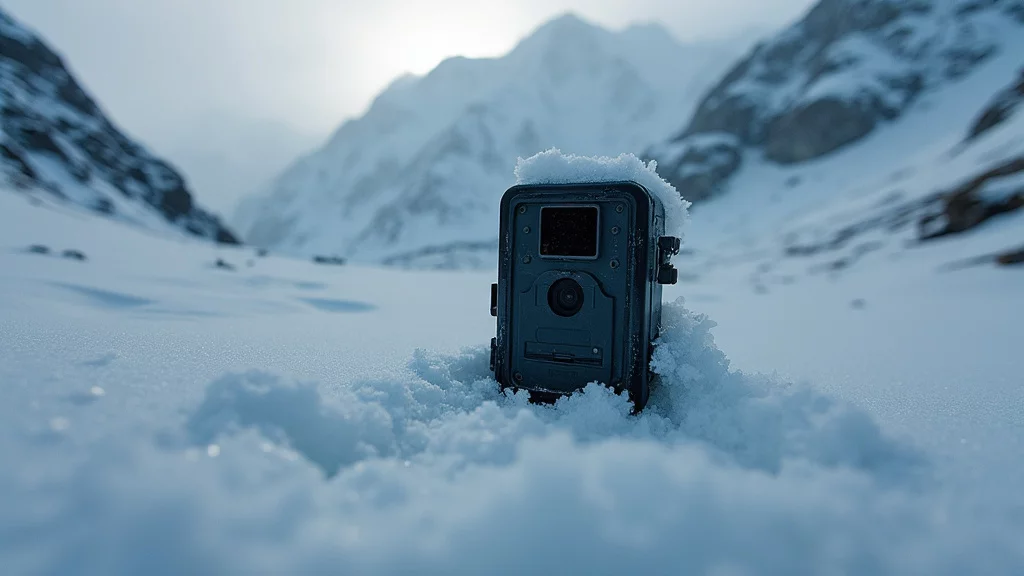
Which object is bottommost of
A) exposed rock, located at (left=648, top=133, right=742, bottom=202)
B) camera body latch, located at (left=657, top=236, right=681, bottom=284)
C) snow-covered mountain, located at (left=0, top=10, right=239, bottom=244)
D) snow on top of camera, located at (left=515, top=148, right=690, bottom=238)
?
camera body latch, located at (left=657, top=236, right=681, bottom=284)

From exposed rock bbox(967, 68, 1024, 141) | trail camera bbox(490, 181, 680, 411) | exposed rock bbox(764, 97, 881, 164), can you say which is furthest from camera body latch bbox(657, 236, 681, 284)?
exposed rock bbox(764, 97, 881, 164)

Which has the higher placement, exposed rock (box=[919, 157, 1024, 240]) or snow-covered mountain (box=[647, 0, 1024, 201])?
snow-covered mountain (box=[647, 0, 1024, 201])

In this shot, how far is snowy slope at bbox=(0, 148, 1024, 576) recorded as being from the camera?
99 centimetres

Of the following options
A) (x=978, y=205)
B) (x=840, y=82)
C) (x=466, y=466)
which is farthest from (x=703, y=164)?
(x=466, y=466)

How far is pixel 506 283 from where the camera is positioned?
218cm

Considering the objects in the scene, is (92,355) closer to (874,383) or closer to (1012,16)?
(874,383)

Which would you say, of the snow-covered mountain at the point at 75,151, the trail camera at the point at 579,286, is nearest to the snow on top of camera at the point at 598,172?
the trail camera at the point at 579,286

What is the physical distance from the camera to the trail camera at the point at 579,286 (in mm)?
1946

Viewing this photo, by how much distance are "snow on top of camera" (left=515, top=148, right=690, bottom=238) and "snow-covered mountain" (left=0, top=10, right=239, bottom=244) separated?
29.9 m

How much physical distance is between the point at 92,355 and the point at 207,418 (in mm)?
920

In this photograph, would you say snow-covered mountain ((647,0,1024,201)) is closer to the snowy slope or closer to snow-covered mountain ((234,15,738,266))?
snow-covered mountain ((234,15,738,266))

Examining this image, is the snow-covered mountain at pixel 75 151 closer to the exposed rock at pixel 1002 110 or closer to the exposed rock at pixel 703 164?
the exposed rock at pixel 1002 110

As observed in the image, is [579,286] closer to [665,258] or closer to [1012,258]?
[665,258]

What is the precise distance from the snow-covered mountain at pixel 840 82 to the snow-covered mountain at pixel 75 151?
5089 centimetres
